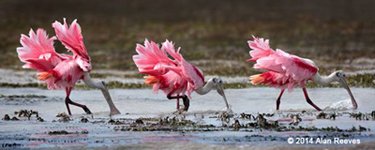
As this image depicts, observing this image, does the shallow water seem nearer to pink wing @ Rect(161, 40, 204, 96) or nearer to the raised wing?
pink wing @ Rect(161, 40, 204, 96)

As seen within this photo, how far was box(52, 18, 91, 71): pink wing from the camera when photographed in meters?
12.8

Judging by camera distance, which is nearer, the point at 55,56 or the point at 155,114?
the point at 155,114

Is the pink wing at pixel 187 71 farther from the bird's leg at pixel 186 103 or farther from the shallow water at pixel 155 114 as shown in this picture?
the shallow water at pixel 155 114

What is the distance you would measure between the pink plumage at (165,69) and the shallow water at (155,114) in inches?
13.4

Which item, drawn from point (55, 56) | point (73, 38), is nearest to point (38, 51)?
point (55, 56)

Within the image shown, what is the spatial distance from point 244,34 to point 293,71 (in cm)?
1249

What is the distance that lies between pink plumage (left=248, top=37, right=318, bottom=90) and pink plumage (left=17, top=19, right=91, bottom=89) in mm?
2054

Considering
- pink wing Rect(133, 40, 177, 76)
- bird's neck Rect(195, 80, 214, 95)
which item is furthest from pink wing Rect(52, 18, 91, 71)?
bird's neck Rect(195, 80, 214, 95)

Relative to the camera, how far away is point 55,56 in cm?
1304

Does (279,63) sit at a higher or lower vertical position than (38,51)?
lower

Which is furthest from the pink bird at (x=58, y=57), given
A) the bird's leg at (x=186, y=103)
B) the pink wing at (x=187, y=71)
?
the pink wing at (x=187, y=71)

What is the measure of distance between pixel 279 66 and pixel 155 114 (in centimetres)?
160

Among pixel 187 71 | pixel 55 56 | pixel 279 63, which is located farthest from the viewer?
pixel 55 56

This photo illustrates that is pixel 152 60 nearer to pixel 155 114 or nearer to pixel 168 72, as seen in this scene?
pixel 168 72
